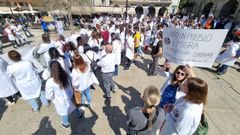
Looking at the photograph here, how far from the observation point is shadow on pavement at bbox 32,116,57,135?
10.9 ft

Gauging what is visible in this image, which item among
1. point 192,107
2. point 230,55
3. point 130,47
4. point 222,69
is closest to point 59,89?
point 192,107

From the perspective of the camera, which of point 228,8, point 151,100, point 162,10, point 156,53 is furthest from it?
point 162,10

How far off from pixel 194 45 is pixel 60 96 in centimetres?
276

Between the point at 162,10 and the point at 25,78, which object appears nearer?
the point at 25,78

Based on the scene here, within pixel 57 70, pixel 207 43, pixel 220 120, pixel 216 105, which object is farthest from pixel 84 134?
pixel 216 105

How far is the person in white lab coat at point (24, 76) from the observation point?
10.5 ft

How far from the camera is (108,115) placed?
3855 millimetres

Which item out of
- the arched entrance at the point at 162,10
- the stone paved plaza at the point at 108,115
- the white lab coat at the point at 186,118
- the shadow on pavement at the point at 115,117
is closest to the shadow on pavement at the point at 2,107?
the stone paved plaza at the point at 108,115

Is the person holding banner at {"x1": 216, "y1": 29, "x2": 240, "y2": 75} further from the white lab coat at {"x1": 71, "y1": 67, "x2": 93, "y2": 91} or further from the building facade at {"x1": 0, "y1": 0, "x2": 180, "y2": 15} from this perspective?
the building facade at {"x1": 0, "y1": 0, "x2": 180, "y2": 15}

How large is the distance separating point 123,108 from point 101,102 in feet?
2.49

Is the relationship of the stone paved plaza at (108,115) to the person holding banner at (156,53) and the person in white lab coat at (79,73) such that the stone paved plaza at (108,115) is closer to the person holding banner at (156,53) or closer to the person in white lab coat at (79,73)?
the person holding banner at (156,53)

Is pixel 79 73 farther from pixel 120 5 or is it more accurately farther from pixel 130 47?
pixel 120 5

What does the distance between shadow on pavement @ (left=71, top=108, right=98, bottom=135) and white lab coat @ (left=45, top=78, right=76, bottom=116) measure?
0.63 metres

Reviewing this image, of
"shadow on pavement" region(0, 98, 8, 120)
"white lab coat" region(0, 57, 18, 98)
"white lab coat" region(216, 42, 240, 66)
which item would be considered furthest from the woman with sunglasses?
"white lab coat" region(216, 42, 240, 66)
